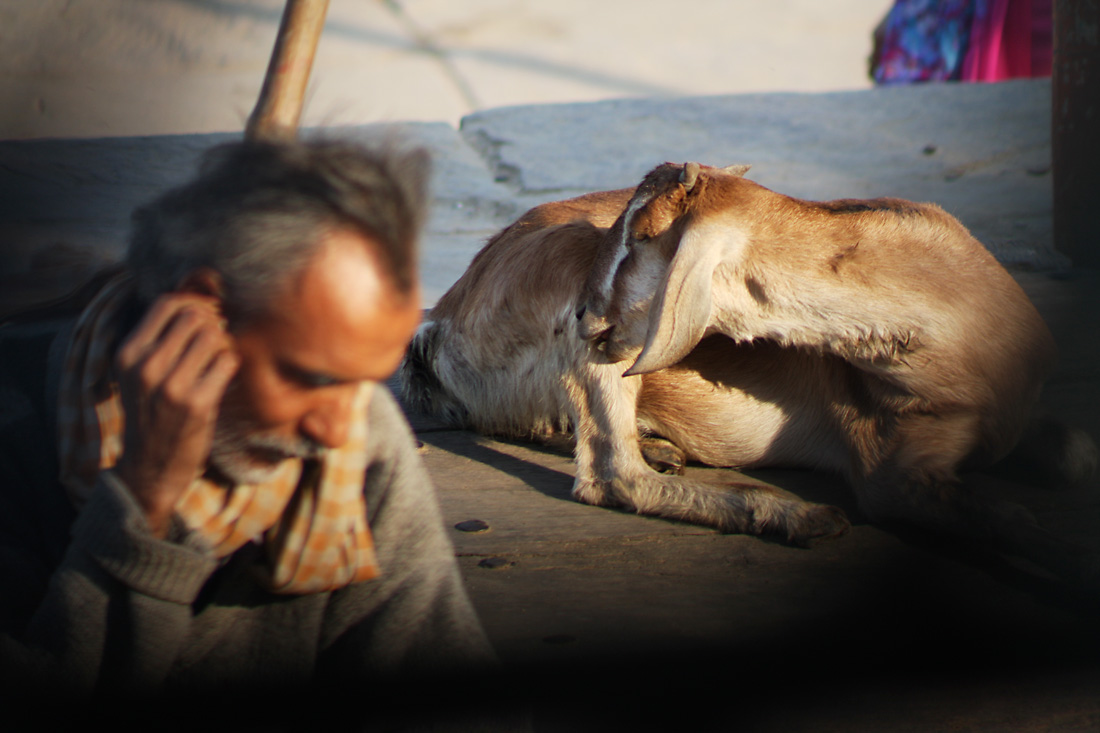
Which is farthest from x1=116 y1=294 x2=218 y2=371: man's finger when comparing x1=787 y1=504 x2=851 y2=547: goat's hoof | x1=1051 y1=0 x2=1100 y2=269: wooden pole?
x1=1051 y1=0 x2=1100 y2=269: wooden pole

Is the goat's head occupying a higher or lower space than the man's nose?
higher

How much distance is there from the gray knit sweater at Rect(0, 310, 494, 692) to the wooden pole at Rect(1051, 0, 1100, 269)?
3.27 metres

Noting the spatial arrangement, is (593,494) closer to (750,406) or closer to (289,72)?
(750,406)

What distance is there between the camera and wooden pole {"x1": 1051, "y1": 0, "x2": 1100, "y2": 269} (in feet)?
11.9

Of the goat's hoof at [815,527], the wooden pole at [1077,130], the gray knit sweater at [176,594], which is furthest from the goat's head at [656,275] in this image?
the wooden pole at [1077,130]

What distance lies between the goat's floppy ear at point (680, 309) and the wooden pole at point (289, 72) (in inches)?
52.6

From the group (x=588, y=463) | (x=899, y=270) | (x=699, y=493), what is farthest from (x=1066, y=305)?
(x=588, y=463)

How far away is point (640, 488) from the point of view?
2.44 meters

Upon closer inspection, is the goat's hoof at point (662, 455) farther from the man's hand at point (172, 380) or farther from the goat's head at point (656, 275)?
the man's hand at point (172, 380)

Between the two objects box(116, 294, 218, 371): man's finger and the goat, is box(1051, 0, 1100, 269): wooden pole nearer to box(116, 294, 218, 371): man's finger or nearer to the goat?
the goat

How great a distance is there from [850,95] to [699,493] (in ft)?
19.8

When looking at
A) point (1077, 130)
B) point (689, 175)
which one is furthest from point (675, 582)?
point (1077, 130)

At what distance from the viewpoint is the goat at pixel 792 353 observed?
7.38 ft

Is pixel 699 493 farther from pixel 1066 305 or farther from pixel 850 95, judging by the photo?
pixel 850 95
